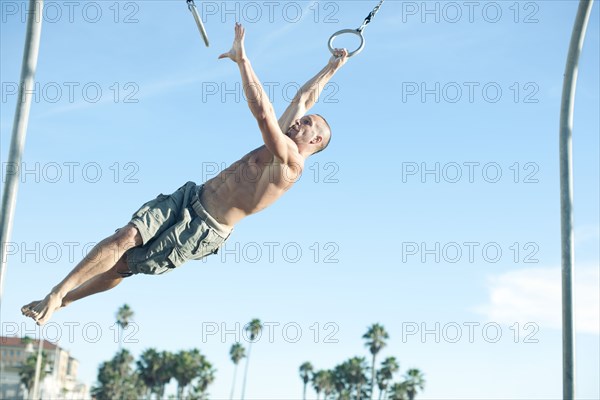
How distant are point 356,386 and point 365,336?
297 inches

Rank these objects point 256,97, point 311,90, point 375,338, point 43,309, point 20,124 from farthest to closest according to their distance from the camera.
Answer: point 375,338 < point 311,90 < point 43,309 < point 256,97 < point 20,124

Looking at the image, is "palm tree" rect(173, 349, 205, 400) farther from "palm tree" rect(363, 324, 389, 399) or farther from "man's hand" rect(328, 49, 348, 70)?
"man's hand" rect(328, 49, 348, 70)

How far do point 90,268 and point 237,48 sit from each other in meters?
2.10

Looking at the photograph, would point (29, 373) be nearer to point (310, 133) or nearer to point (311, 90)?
point (311, 90)

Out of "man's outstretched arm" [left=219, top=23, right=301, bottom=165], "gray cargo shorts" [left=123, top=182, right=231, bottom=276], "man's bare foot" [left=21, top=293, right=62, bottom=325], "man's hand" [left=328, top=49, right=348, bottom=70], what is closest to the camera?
"man's outstretched arm" [left=219, top=23, right=301, bottom=165]

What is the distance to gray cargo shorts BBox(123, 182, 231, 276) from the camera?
22.9ft

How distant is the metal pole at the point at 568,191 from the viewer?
6863 mm

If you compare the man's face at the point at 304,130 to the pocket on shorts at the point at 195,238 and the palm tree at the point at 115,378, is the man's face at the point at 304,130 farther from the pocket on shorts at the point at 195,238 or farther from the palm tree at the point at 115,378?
the palm tree at the point at 115,378

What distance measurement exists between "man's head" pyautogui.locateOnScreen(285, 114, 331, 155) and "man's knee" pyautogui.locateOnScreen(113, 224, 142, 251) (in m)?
1.58

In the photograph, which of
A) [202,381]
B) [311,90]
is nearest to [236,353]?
[202,381]

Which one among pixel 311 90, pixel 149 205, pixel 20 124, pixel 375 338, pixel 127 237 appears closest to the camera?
pixel 20 124

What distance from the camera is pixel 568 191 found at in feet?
23.7

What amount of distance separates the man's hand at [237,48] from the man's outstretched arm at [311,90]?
4.48ft

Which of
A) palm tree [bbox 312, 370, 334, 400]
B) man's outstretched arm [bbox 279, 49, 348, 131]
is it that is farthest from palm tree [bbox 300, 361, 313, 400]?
man's outstretched arm [bbox 279, 49, 348, 131]
